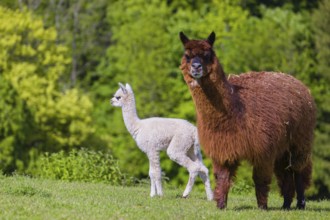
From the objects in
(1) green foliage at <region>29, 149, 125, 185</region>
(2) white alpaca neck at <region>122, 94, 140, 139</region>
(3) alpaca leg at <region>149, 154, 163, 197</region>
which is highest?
(2) white alpaca neck at <region>122, 94, 140, 139</region>

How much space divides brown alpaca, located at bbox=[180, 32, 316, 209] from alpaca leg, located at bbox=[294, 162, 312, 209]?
0.83 m

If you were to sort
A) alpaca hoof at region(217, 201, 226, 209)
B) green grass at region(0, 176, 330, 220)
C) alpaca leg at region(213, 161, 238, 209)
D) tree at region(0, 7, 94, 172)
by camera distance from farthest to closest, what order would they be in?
1. tree at region(0, 7, 94, 172)
2. alpaca hoof at region(217, 201, 226, 209)
3. alpaca leg at region(213, 161, 238, 209)
4. green grass at region(0, 176, 330, 220)

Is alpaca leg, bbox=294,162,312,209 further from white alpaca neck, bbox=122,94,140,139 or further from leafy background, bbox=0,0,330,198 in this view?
leafy background, bbox=0,0,330,198

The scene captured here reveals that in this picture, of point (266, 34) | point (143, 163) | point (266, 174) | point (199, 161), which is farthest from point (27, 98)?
point (266, 174)

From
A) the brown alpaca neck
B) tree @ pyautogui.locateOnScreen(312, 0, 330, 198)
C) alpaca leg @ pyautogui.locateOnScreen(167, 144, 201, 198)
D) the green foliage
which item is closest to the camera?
the brown alpaca neck

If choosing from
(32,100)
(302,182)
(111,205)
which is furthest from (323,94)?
(111,205)

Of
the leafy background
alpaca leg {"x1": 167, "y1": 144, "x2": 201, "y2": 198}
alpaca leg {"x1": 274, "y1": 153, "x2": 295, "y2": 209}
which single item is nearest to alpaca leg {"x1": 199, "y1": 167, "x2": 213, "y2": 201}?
alpaca leg {"x1": 167, "y1": 144, "x2": 201, "y2": 198}

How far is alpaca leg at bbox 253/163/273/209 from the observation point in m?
14.0

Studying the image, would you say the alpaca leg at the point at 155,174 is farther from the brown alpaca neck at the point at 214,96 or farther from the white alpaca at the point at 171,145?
the brown alpaca neck at the point at 214,96

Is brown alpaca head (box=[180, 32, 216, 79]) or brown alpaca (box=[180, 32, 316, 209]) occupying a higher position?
brown alpaca head (box=[180, 32, 216, 79])

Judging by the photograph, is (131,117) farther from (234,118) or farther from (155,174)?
(234,118)

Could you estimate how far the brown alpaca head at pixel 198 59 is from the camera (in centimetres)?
1344

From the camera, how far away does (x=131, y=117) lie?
55.4ft

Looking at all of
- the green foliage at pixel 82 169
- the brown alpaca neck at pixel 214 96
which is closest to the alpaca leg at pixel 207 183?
the brown alpaca neck at pixel 214 96
